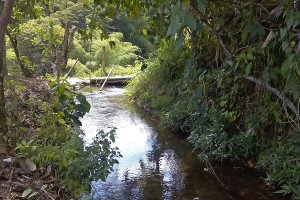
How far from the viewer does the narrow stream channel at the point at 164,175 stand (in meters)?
4.27

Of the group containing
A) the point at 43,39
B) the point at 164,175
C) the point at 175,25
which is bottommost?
the point at 164,175

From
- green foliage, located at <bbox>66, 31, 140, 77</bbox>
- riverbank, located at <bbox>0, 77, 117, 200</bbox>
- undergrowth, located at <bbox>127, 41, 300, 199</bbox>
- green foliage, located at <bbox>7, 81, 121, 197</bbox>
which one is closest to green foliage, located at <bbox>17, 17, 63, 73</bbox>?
undergrowth, located at <bbox>127, 41, 300, 199</bbox>

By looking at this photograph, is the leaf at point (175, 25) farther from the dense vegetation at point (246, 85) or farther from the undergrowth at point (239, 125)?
the undergrowth at point (239, 125)

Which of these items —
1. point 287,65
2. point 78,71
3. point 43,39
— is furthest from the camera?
point 78,71

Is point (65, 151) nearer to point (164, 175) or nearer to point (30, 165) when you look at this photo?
point (30, 165)

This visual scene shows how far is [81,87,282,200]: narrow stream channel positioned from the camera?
168 inches

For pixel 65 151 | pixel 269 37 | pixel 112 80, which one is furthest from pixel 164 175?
pixel 112 80

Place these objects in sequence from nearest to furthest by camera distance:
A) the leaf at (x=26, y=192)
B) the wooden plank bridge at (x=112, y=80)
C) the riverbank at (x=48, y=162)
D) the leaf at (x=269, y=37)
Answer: the leaf at (x=26, y=192) < the riverbank at (x=48, y=162) < the leaf at (x=269, y=37) < the wooden plank bridge at (x=112, y=80)

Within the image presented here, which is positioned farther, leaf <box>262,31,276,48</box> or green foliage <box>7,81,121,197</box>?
leaf <box>262,31,276,48</box>

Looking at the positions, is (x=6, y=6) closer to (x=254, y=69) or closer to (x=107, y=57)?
(x=254, y=69)

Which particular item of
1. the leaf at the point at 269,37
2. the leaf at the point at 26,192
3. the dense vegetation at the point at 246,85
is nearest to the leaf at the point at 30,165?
the leaf at the point at 26,192

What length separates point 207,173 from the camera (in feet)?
16.0

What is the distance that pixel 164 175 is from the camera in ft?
15.9

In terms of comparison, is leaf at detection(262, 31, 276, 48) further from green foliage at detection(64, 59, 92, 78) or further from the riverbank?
green foliage at detection(64, 59, 92, 78)
